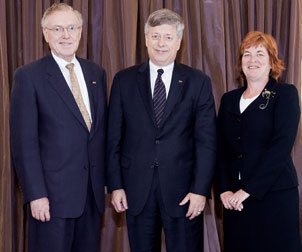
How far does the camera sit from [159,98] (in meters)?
2.26

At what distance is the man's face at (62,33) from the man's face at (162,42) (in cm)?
43

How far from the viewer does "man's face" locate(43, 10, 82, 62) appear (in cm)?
220

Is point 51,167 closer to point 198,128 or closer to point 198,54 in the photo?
point 198,128

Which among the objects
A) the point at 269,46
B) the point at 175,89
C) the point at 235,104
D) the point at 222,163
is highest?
the point at 269,46

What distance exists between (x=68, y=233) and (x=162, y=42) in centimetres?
116

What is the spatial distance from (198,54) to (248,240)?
4.78 ft

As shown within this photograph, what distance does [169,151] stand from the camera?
2.23 metres

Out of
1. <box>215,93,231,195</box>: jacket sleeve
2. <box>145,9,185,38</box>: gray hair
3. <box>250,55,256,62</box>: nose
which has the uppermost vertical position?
<box>145,9,185,38</box>: gray hair

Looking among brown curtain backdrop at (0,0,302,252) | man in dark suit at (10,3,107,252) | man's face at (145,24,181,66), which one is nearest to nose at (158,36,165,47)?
man's face at (145,24,181,66)

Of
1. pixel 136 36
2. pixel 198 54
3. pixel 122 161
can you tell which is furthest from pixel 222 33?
pixel 122 161

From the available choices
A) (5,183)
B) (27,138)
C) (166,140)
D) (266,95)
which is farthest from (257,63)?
(5,183)

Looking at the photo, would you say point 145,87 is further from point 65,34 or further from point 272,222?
point 272,222

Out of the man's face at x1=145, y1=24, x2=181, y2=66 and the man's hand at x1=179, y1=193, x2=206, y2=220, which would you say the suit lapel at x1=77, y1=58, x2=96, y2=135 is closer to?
the man's face at x1=145, y1=24, x2=181, y2=66

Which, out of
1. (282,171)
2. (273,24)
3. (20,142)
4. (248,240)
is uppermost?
(273,24)
